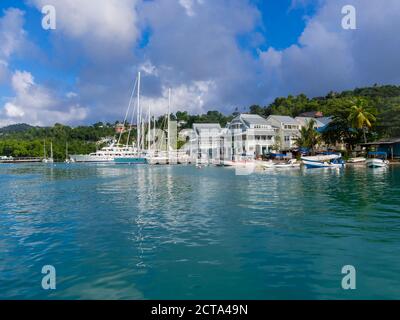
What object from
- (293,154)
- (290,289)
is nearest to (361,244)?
(290,289)

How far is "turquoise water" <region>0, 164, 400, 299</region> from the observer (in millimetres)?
10148

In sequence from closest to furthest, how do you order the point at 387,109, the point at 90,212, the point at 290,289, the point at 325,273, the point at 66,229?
the point at 290,289
the point at 325,273
the point at 66,229
the point at 90,212
the point at 387,109

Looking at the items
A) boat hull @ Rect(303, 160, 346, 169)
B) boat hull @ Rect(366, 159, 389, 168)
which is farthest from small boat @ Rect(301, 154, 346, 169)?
boat hull @ Rect(366, 159, 389, 168)

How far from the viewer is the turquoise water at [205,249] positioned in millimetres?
10148

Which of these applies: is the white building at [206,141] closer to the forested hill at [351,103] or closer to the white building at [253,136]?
the white building at [253,136]

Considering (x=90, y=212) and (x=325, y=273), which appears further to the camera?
(x=90, y=212)

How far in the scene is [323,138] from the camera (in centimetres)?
8638

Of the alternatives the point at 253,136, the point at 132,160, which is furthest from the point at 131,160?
the point at 253,136

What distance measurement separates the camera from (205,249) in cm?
1378

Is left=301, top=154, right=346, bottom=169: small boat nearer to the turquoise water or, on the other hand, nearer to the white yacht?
the turquoise water

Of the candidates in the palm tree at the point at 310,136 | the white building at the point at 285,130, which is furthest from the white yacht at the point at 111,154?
the palm tree at the point at 310,136
